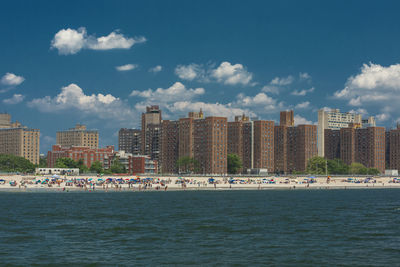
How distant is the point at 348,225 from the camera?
254 feet

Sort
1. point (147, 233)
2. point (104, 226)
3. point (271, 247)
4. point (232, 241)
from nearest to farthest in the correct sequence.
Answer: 1. point (271, 247)
2. point (232, 241)
3. point (147, 233)
4. point (104, 226)

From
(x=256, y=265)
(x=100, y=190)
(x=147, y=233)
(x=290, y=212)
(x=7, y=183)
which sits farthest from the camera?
(x=7, y=183)

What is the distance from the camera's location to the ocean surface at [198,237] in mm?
50562

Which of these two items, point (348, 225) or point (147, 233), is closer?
point (147, 233)

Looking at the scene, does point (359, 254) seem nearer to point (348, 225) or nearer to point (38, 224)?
point (348, 225)

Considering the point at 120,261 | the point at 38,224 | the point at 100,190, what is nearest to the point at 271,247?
the point at 120,261

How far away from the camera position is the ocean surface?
5056 cm

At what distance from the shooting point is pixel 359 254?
5312cm

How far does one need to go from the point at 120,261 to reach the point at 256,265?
1233cm

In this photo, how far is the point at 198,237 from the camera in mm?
64062

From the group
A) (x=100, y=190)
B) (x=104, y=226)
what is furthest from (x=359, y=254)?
(x=100, y=190)

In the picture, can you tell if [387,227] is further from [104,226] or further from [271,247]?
[104,226]

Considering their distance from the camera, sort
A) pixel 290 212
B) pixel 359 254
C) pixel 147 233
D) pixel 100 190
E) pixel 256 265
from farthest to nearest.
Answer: pixel 100 190 < pixel 290 212 < pixel 147 233 < pixel 359 254 < pixel 256 265

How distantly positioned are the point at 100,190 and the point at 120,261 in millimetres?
116773
